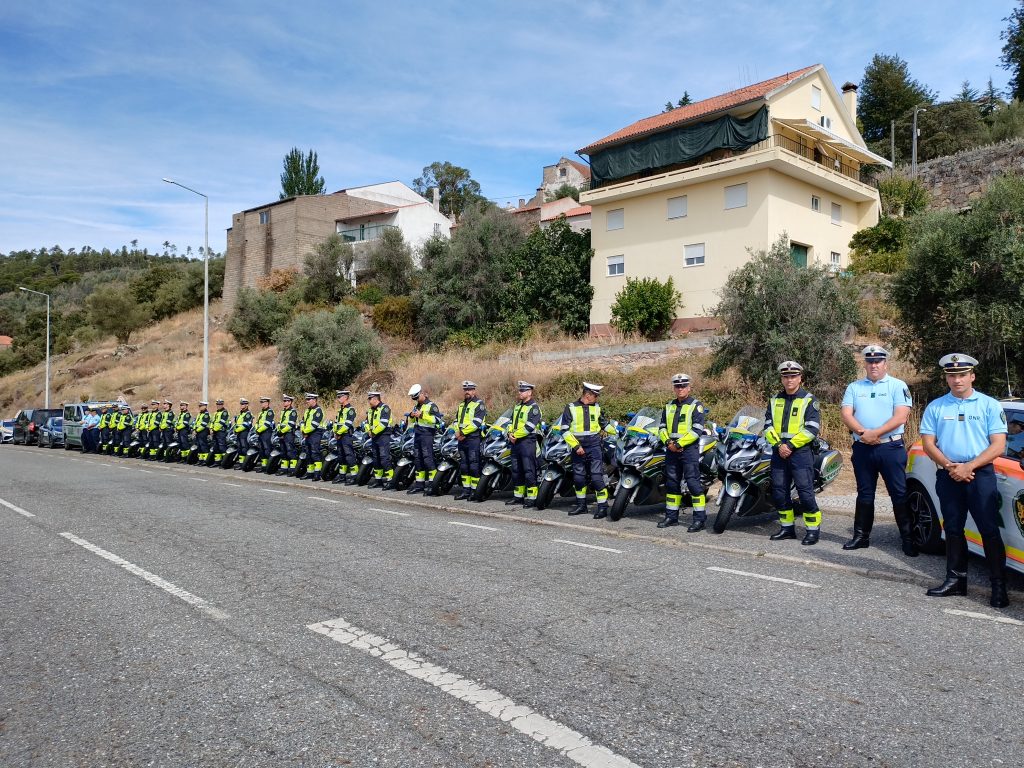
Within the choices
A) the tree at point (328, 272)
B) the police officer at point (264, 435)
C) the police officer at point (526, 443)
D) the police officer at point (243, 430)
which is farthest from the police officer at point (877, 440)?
the tree at point (328, 272)

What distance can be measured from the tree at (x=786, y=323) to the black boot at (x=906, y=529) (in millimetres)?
9857

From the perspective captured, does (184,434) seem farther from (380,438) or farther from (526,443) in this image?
(526,443)

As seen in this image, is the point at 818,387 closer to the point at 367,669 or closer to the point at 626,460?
the point at 626,460

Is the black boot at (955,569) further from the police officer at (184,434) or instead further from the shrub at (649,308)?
the shrub at (649,308)

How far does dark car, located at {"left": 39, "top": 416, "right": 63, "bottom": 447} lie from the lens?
31.9 m

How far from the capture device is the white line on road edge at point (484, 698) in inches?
132

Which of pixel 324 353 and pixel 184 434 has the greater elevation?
pixel 324 353

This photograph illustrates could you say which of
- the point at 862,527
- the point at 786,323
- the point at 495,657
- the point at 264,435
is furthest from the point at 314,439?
the point at 495,657

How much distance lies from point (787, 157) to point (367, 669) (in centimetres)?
2892

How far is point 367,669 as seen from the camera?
14.4ft

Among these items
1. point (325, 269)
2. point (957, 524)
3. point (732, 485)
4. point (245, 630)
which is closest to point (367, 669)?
point (245, 630)

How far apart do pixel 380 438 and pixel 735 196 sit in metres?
21.4

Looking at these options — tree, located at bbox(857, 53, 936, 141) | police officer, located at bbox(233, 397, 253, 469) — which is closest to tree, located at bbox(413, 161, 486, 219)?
tree, located at bbox(857, 53, 936, 141)

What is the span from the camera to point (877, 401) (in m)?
7.43
